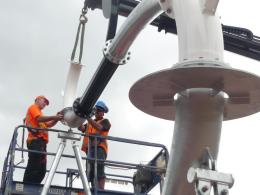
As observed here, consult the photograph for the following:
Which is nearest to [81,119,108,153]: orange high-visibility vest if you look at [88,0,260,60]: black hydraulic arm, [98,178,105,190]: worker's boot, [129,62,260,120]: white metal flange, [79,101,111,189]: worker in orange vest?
[79,101,111,189]: worker in orange vest

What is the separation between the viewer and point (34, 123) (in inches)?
387

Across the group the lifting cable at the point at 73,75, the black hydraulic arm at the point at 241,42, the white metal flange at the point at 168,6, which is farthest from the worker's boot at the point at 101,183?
the white metal flange at the point at 168,6

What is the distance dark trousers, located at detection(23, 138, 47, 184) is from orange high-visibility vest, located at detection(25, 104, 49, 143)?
0.08 meters

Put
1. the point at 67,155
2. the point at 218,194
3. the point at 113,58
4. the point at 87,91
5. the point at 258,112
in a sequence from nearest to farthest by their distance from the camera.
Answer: the point at 218,194, the point at 258,112, the point at 113,58, the point at 87,91, the point at 67,155

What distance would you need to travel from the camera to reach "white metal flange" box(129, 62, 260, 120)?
318 centimetres

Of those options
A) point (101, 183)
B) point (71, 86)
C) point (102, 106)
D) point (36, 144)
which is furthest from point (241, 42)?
point (71, 86)

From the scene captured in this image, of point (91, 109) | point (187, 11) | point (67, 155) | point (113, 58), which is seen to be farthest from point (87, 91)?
point (187, 11)

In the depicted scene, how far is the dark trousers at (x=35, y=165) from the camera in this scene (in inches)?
378

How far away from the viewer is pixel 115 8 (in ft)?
19.6

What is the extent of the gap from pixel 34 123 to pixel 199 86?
274 inches

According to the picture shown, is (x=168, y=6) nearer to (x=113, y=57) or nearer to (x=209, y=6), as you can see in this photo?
(x=209, y=6)

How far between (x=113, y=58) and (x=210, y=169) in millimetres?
2761

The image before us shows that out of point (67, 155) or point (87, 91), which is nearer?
point (87, 91)

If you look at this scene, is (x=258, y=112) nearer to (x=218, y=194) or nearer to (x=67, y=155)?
(x=218, y=194)
